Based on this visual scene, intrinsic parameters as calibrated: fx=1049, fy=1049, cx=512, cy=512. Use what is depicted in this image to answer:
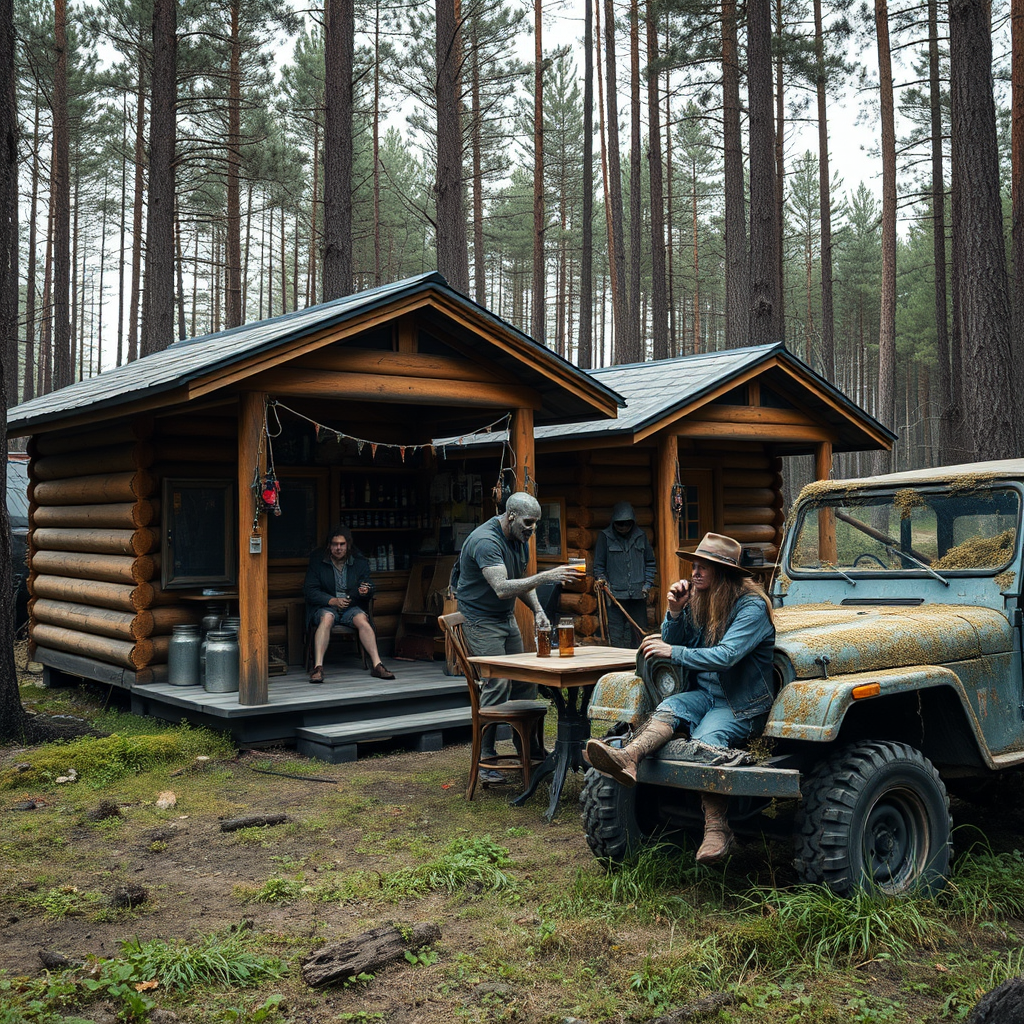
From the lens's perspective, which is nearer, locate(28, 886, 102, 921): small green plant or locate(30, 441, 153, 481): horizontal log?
locate(28, 886, 102, 921): small green plant

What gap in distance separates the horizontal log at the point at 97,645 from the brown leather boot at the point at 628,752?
20.9 feet

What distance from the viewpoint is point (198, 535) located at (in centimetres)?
1025

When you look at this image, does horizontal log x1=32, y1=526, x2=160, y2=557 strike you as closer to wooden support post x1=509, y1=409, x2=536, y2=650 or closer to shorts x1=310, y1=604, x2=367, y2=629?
shorts x1=310, y1=604, x2=367, y2=629

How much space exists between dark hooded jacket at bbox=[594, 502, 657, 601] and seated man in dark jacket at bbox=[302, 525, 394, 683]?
10.1 feet

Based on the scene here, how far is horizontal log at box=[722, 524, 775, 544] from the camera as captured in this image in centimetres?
1498

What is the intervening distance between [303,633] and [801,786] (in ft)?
24.3

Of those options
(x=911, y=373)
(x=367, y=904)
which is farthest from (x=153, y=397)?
(x=911, y=373)

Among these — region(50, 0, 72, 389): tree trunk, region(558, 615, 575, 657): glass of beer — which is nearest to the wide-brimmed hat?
region(558, 615, 575, 657): glass of beer

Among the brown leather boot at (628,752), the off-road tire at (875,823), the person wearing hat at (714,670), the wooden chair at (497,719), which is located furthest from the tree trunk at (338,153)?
the off-road tire at (875,823)

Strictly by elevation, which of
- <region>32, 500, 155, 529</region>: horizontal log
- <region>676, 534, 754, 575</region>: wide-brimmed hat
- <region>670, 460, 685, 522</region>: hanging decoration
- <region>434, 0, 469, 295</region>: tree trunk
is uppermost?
<region>434, 0, 469, 295</region>: tree trunk

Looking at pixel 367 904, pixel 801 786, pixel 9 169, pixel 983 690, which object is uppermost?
pixel 9 169

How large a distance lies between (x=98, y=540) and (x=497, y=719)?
5613mm

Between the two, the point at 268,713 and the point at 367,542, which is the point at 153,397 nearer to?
the point at 268,713

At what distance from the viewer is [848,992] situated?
3.97m
